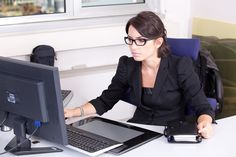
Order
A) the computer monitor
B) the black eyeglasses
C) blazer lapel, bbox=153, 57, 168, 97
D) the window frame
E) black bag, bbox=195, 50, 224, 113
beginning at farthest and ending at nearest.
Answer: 1. the window frame
2. black bag, bbox=195, 50, 224, 113
3. blazer lapel, bbox=153, 57, 168, 97
4. the black eyeglasses
5. the computer monitor

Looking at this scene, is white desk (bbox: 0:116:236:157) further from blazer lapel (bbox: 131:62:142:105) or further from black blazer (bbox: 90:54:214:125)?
blazer lapel (bbox: 131:62:142:105)

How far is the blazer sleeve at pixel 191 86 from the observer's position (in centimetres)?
205

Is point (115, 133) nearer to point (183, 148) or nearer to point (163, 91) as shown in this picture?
point (183, 148)

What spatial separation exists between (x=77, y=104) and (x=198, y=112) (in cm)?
75

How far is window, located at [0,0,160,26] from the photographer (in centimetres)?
297

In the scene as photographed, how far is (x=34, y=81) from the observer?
146 centimetres

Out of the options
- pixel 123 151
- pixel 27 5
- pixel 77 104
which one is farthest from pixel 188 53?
pixel 27 5

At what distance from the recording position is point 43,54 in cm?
277

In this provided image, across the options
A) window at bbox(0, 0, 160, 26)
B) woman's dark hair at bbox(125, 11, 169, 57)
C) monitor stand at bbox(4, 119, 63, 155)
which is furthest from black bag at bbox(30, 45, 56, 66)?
monitor stand at bbox(4, 119, 63, 155)

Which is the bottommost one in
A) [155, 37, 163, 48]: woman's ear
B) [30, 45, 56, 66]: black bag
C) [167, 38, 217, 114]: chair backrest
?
[30, 45, 56, 66]: black bag

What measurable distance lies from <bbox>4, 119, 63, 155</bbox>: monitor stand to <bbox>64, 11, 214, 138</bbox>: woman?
38 centimetres

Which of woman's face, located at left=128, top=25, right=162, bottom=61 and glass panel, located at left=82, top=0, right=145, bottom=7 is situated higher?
glass panel, located at left=82, top=0, right=145, bottom=7

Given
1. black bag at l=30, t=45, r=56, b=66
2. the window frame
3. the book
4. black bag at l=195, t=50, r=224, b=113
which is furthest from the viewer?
the window frame

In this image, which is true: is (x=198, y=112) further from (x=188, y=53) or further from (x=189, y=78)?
(x=188, y=53)
